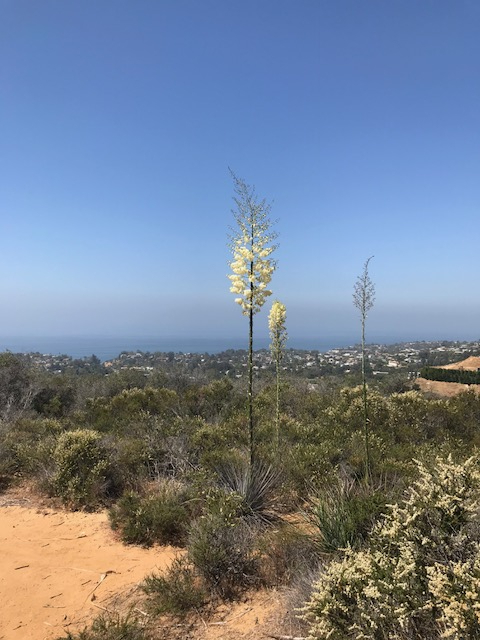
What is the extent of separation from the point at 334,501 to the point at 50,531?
13.0ft

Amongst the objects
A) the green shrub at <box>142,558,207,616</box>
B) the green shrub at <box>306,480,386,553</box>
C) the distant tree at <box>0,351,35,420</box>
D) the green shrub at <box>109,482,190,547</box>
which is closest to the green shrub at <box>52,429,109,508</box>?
the green shrub at <box>109,482,190,547</box>

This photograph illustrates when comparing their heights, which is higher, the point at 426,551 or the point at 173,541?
the point at 426,551

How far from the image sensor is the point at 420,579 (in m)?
2.55

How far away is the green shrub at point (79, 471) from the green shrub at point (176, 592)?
2906 millimetres

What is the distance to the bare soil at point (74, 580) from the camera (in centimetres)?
355

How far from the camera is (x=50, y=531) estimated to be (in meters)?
5.75

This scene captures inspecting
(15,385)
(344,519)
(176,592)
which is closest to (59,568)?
(176,592)

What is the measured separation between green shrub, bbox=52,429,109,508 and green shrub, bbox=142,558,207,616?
291 centimetres

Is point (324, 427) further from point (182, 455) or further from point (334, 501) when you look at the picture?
point (334, 501)

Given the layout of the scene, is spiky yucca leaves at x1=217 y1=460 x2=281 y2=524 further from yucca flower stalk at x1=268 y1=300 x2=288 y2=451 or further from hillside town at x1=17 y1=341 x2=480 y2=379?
hillside town at x1=17 y1=341 x2=480 y2=379

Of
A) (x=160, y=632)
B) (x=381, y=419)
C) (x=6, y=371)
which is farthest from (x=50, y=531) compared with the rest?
(x=6, y=371)

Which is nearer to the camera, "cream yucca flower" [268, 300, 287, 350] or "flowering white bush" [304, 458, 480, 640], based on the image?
"flowering white bush" [304, 458, 480, 640]

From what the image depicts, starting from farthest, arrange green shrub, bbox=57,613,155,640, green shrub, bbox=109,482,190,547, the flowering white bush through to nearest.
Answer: green shrub, bbox=109,482,190,547
green shrub, bbox=57,613,155,640
the flowering white bush

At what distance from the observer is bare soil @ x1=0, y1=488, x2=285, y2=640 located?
3.55m
